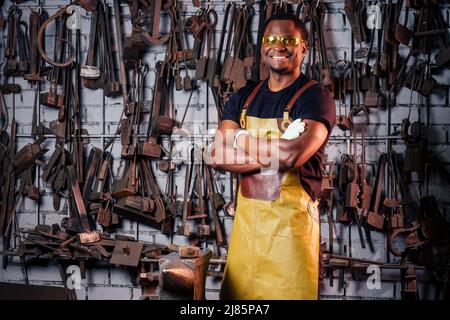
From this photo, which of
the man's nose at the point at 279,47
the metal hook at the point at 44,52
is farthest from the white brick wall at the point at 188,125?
the man's nose at the point at 279,47

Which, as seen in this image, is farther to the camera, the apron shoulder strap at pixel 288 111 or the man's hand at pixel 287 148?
the apron shoulder strap at pixel 288 111

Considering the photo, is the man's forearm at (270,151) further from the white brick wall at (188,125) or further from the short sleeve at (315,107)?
the white brick wall at (188,125)

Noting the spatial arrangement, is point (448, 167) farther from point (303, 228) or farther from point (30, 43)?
point (30, 43)

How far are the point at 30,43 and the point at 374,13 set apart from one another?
263 cm

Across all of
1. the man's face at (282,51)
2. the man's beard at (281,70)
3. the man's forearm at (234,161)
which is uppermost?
the man's face at (282,51)

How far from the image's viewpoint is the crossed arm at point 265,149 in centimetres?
246

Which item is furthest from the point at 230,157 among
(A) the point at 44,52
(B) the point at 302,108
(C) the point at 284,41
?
(A) the point at 44,52

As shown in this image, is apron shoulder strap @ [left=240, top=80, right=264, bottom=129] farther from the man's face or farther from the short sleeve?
the short sleeve

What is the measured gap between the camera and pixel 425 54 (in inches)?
145

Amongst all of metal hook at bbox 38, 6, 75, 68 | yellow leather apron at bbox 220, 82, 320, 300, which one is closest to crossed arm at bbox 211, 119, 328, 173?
yellow leather apron at bbox 220, 82, 320, 300

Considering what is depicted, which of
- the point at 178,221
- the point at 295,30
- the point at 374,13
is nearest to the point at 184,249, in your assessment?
the point at 295,30

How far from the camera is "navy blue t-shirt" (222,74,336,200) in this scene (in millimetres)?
2590

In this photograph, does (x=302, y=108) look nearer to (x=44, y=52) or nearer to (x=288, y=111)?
(x=288, y=111)

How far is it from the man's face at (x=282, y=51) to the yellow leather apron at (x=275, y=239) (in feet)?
0.57
